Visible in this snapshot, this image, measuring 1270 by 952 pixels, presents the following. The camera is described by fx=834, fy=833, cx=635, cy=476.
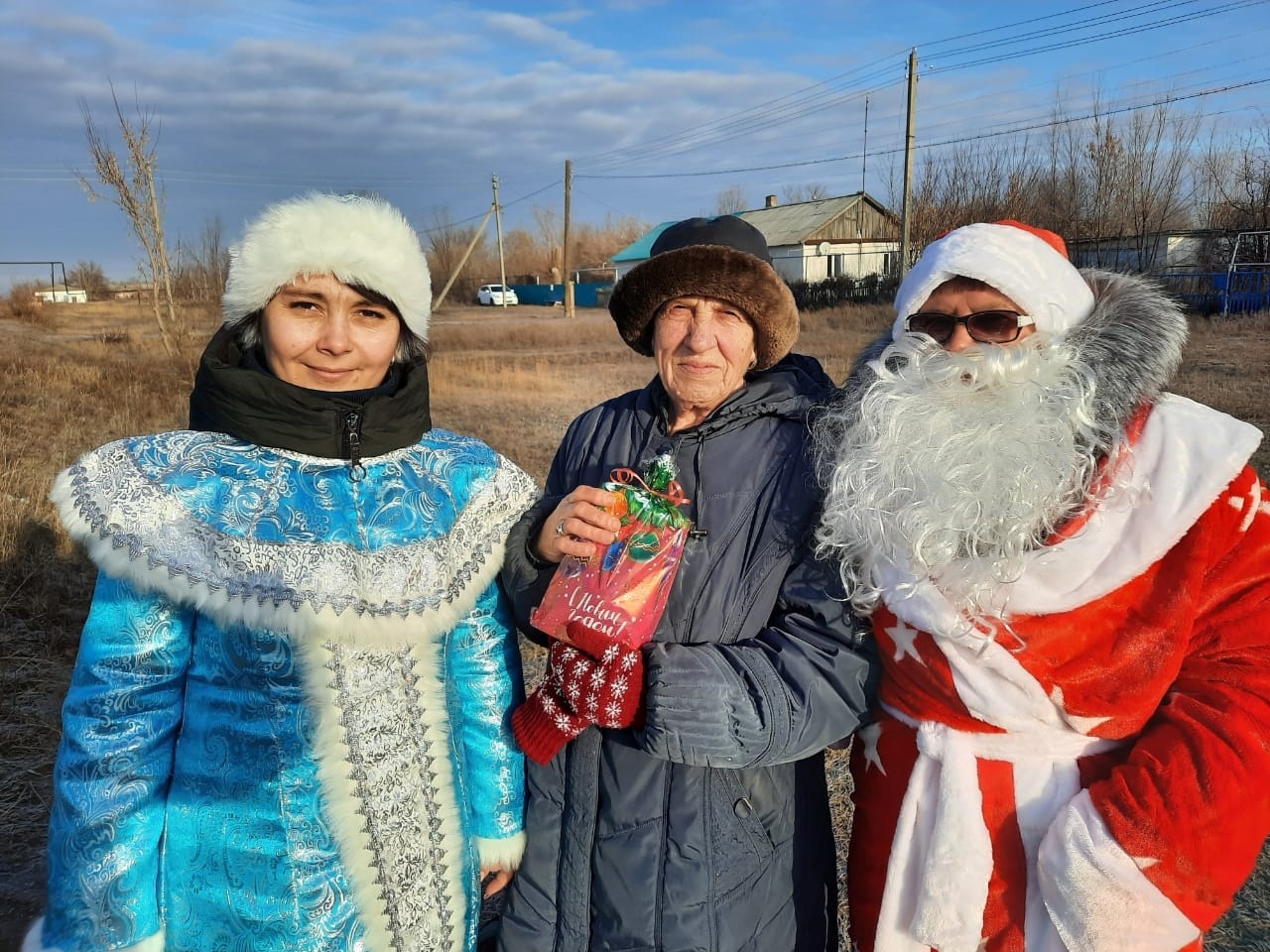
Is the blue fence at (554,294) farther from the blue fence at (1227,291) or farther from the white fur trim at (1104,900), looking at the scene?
the white fur trim at (1104,900)

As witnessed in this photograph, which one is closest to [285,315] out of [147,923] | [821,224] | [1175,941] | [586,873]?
[147,923]

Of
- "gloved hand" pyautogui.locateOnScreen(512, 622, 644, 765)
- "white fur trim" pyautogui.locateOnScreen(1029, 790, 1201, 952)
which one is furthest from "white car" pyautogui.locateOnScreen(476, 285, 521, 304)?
"white fur trim" pyautogui.locateOnScreen(1029, 790, 1201, 952)

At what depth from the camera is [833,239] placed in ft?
133

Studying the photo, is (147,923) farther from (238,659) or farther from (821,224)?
(821,224)

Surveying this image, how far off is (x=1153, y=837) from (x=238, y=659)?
1.59 metres

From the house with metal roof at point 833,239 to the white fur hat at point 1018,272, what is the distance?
38.4 metres

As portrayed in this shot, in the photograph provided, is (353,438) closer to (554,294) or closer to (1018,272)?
(1018,272)

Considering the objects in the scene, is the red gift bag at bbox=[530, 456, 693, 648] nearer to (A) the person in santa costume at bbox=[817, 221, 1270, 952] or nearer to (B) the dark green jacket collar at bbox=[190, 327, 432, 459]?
(A) the person in santa costume at bbox=[817, 221, 1270, 952]

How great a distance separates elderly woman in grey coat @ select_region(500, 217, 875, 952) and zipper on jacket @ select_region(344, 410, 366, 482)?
37 cm

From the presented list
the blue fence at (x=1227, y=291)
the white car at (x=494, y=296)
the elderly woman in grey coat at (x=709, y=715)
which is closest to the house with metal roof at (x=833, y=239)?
the white car at (x=494, y=296)

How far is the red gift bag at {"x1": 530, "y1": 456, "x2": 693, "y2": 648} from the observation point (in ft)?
5.18

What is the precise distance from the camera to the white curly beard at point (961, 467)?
1.49 meters

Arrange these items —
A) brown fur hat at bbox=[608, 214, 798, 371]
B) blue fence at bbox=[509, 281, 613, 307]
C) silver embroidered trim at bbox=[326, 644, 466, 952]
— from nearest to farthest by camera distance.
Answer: silver embroidered trim at bbox=[326, 644, 466, 952]
brown fur hat at bbox=[608, 214, 798, 371]
blue fence at bbox=[509, 281, 613, 307]

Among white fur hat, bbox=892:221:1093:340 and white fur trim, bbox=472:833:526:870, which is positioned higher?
white fur hat, bbox=892:221:1093:340
